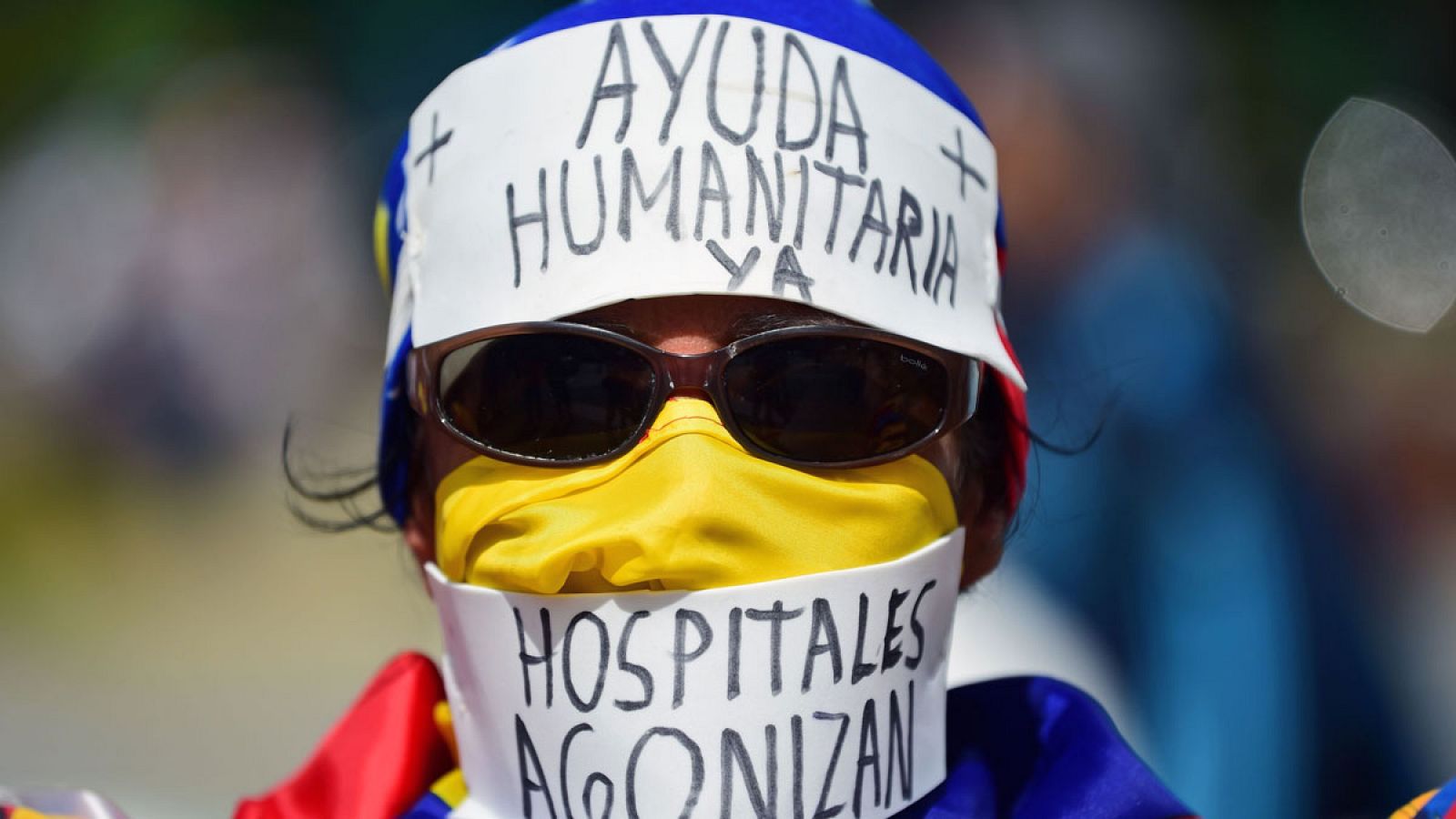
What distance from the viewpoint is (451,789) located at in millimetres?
1669

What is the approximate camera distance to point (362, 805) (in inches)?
67.8

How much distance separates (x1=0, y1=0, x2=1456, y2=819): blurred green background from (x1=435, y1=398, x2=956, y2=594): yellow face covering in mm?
1633

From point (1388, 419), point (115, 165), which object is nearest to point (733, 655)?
point (1388, 419)

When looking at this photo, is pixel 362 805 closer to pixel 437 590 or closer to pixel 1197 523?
pixel 437 590

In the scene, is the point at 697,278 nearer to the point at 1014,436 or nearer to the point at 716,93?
Answer: the point at 716,93

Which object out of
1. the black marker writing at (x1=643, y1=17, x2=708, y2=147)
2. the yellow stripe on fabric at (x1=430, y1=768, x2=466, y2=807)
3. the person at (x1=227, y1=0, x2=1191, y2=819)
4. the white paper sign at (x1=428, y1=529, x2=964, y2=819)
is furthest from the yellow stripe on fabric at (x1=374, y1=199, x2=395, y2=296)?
the yellow stripe on fabric at (x1=430, y1=768, x2=466, y2=807)

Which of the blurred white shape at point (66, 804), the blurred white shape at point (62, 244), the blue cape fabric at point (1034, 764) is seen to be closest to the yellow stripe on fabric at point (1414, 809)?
the blue cape fabric at point (1034, 764)

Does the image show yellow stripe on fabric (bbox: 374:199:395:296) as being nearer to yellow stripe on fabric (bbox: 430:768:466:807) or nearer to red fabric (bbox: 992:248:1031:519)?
yellow stripe on fabric (bbox: 430:768:466:807)

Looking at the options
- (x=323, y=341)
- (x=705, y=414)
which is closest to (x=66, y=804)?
(x=705, y=414)

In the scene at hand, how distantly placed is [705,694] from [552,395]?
1.24 feet

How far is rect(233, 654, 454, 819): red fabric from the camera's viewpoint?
1.74m

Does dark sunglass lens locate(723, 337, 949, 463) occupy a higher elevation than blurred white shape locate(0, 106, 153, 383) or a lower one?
higher

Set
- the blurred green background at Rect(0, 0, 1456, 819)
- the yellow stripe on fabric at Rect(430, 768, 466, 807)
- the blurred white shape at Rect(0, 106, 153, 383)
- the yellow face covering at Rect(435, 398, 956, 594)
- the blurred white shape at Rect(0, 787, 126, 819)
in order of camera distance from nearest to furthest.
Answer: the yellow face covering at Rect(435, 398, 956, 594) < the blurred white shape at Rect(0, 787, 126, 819) < the yellow stripe on fabric at Rect(430, 768, 466, 807) < the blurred green background at Rect(0, 0, 1456, 819) < the blurred white shape at Rect(0, 106, 153, 383)

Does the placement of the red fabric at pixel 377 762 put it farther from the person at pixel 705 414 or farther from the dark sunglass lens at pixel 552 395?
the dark sunglass lens at pixel 552 395
